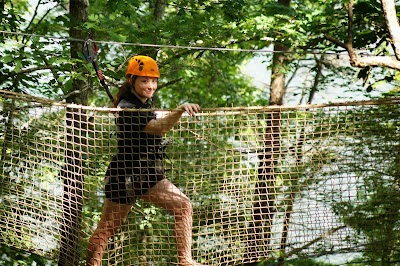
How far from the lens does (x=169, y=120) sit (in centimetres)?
281

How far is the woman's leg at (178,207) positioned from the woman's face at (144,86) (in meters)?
0.37

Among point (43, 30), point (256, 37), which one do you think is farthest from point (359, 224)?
point (43, 30)

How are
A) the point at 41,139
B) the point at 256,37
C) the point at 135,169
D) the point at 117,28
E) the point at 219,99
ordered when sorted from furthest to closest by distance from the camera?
the point at 219,99 < the point at 256,37 < the point at 117,28 < the point at 41,139 < the point at 135,169

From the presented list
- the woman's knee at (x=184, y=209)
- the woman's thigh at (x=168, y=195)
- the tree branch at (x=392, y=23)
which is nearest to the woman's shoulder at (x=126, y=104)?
the woman's thigh at (x=168, y=195)

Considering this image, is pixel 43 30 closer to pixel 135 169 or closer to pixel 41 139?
pixel 41 139

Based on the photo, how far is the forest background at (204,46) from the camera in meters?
3.73

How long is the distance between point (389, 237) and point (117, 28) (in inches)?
85.9

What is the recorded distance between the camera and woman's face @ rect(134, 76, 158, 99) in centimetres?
293

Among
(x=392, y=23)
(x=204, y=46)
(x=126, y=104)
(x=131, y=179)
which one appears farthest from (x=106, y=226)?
(x=204, y=46)

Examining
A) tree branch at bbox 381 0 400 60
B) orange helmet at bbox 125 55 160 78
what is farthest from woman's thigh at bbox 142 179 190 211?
tree branch at bbox 381 0 400 60

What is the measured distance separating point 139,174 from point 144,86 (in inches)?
14.1

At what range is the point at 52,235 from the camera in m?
3.13

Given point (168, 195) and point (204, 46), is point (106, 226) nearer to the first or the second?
point (168, 195)

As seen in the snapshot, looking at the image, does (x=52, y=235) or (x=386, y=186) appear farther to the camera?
(x=386, y=186)
